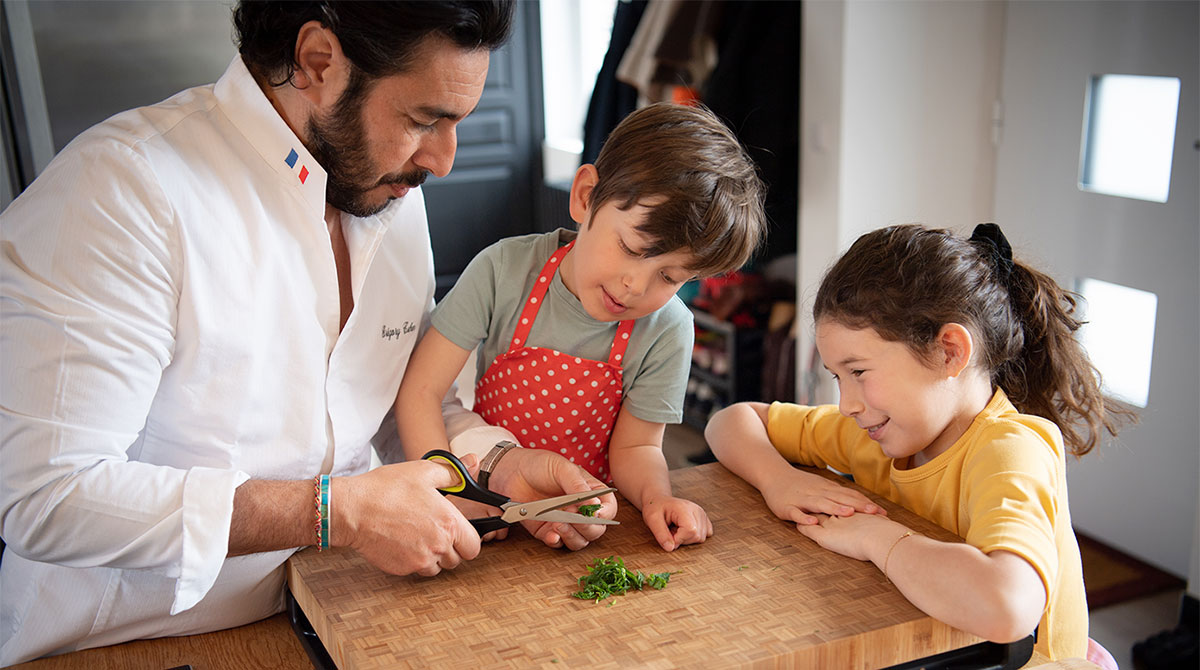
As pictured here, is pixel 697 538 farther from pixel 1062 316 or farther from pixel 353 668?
pixel 1062 316

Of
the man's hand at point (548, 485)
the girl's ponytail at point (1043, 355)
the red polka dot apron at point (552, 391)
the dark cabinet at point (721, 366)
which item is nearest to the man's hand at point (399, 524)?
the man's hand at point (548, 485)

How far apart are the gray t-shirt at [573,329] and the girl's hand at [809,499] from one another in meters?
0.21

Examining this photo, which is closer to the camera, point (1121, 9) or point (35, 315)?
point (35, 315)

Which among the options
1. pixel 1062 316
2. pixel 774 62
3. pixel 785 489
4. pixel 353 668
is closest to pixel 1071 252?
pixel 774 62

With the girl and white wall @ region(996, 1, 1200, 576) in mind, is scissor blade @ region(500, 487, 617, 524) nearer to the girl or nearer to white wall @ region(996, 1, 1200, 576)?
the girl

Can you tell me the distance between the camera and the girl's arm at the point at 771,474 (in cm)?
124

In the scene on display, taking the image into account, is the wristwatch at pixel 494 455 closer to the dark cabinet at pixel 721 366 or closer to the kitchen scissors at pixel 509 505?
the kitchen scissors at pixel 509 505

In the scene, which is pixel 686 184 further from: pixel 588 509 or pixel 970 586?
pixel 970 586

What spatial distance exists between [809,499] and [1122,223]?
2.12 metres

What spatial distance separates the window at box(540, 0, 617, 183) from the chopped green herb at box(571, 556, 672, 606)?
3.55 meters

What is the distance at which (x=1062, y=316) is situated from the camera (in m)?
1.33

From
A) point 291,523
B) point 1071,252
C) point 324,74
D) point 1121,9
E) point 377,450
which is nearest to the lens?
point 291,523

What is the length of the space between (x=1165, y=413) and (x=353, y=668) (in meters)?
2.59

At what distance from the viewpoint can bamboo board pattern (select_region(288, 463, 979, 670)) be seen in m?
0.96
